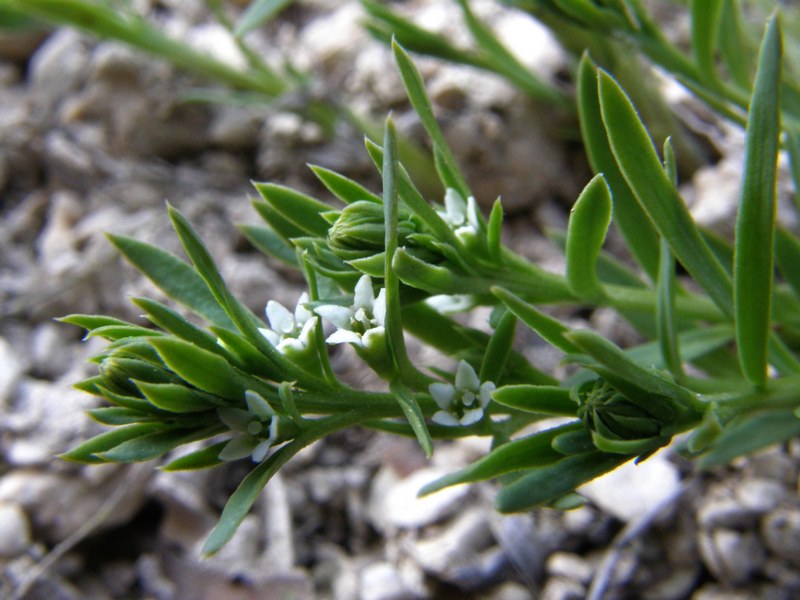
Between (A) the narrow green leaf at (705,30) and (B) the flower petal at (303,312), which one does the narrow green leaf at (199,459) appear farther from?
(A) the narrow green leaf at (705,30)

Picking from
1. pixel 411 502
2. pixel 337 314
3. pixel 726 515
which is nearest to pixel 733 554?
pixel 726 515

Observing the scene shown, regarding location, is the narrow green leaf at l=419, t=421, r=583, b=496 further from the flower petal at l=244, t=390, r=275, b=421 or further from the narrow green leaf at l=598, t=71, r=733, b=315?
the narrow green leaf at l=598, t=71, r=733, b=315

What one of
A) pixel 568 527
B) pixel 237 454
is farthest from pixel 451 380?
pixel 568 527

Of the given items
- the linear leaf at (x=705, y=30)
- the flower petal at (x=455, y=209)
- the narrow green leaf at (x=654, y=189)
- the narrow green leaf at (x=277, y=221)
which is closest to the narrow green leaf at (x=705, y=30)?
the linear leaf at (x=705, y=30)

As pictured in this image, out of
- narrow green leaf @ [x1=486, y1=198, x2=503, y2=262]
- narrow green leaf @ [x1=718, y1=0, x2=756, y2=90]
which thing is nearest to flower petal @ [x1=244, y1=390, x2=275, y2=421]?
narrow green leaf @ [x1=486, y1=198, x2=503, y2=262]

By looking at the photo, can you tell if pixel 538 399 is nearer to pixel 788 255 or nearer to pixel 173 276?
pixel 173 276

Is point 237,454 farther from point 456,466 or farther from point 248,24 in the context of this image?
point 248,24
